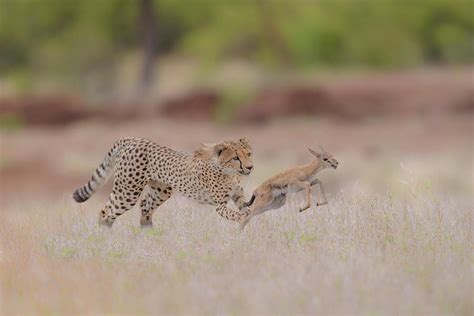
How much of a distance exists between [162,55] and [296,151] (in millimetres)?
15940

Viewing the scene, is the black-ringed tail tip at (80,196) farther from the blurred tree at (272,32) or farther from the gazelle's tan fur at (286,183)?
the blurred tree at (272,32)

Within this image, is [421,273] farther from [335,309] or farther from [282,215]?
[282,215]

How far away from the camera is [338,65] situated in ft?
118

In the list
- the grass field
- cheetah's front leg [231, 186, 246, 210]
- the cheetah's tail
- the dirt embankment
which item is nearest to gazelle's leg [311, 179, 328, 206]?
the grass field

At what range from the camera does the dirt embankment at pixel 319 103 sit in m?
30.5

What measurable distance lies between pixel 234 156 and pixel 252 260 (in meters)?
1.40

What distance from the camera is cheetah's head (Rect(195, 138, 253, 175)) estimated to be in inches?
398

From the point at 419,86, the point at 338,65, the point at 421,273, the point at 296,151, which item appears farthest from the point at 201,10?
the point at 421,273

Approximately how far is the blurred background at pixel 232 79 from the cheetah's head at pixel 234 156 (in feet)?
43.9

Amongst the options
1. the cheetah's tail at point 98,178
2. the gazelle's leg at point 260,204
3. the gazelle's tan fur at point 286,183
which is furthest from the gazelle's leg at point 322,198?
the cheetah's tail at point 98,178

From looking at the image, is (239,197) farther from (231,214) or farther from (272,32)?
(272,32)

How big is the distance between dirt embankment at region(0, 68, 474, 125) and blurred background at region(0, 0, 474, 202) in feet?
0.17

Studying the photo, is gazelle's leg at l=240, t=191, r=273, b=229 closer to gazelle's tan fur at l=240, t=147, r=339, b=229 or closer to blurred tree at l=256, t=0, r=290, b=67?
gazelle's tan fur at l=240, t=147, r=339, b=229

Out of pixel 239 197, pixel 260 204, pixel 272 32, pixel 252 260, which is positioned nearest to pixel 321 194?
pixel 260 204
